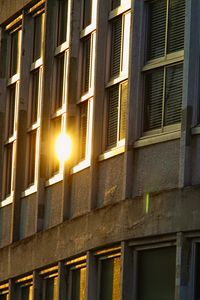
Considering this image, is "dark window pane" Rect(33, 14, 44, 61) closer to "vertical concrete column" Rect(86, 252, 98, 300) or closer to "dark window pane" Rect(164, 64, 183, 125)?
"vertical concrete column" Rect(86, 252, 98, 300)

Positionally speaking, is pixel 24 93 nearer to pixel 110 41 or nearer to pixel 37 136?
pixel 37 136

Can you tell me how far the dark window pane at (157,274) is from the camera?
21.6 meters

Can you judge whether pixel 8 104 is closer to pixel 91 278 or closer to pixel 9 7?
pixel 9 7

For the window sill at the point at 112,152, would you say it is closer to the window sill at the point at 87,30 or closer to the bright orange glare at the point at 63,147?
the bright orange glare at the point at 63,147

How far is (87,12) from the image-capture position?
2581 cm

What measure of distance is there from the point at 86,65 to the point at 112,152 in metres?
2.58

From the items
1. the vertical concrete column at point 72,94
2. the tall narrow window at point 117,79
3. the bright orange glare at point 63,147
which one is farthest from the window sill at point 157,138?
the bright orange glare at point 63,147

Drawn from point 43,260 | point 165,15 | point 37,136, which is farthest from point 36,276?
point 165,15

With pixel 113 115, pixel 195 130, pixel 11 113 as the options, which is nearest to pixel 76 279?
pixel 113 115

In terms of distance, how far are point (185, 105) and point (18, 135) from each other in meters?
7.93

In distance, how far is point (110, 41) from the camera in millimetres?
24469

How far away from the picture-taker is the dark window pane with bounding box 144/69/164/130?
73.8 feet

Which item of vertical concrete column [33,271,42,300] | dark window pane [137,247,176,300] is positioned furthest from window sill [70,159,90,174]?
dark window pane [137,247,176,300]

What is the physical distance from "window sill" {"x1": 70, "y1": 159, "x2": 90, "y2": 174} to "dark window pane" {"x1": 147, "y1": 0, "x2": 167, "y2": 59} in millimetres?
2555
